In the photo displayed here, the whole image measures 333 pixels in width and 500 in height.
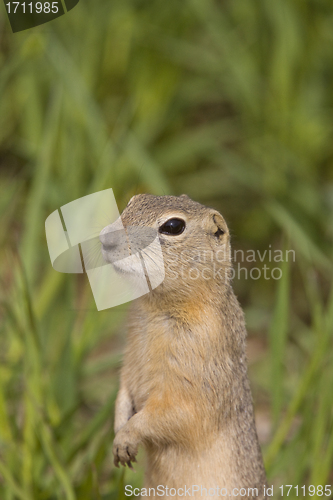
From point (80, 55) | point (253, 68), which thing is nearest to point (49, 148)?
point (80, 55)

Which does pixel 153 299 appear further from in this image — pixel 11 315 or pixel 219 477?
pixel 11 315

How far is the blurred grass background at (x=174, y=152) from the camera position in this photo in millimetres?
2562

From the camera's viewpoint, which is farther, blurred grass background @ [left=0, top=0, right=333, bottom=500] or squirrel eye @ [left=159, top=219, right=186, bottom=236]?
blurred grass background @ [left=0, top=0, right=333, bottom=500]

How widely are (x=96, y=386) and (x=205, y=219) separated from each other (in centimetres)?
169

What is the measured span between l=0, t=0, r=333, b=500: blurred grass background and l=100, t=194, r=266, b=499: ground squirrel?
1.75 ft

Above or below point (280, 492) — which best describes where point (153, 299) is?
above

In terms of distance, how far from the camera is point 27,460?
1999 millimetres

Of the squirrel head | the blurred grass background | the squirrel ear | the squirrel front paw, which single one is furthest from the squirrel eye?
the blurred grass background

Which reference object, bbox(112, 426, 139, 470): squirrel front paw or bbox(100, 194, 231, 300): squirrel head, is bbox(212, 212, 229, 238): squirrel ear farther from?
bbox(112, 426, 139, 470): squirrel front paw

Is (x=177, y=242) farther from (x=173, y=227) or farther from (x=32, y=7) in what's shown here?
(x=32, y=7)

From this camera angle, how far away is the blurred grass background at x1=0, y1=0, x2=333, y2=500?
8.41 feet

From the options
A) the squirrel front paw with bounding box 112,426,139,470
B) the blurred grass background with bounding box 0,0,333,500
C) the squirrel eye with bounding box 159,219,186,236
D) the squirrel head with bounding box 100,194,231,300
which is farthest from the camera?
the blurred grass background with bounding box 0,0,333,500

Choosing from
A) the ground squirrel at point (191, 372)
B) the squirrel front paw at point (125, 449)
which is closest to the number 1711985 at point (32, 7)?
the ground squirrel at point (191, 372)

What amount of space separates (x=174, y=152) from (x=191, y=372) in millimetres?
2448
